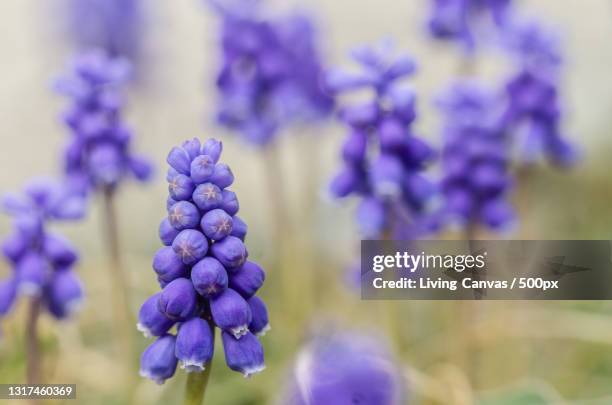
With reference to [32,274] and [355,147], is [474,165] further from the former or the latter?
[32,274]

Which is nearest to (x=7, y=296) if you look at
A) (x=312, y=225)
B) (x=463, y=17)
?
(x=463, y=17)

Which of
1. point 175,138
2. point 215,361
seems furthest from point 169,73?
point 215,361

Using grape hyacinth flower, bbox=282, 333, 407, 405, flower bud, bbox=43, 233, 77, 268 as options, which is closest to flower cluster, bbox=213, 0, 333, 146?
flower bud, bbox=43, 233, 77, 268

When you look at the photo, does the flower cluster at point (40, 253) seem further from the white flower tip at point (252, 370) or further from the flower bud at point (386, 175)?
the white flower tip at point (252, 370)

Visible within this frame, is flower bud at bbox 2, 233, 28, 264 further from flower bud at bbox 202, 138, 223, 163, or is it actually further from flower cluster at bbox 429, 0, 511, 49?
flower cluster at bbox 429, 0, 511, 49

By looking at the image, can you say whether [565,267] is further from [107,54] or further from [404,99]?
[107,54]

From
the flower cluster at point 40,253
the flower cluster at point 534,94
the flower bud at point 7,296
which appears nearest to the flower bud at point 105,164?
the flower cluster at point 40,253
